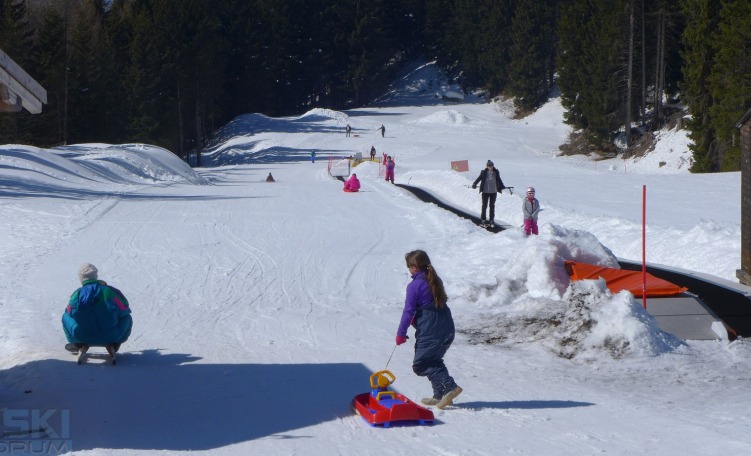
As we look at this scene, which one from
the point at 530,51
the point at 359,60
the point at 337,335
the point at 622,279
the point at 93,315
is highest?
the point at 359,60

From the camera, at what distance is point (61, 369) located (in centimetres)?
812

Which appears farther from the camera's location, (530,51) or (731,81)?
(530,51)

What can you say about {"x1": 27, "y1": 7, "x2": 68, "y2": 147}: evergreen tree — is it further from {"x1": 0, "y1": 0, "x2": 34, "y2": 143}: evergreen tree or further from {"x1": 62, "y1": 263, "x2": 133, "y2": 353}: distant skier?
{"x1": 62, "y1": 263, "x2": 133, "y2": 353}: distant skier

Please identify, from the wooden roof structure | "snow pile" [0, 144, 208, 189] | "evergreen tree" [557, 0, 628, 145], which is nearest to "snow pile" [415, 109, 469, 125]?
"evergreen tree" [557, 0, 628, 145]

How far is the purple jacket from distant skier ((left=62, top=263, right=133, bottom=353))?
3.12 meters

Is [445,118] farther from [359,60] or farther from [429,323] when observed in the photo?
[429,323]

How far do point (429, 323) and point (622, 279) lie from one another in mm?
5895

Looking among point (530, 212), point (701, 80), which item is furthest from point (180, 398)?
point (701, 80)

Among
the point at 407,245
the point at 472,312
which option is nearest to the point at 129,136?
the point at 407,245

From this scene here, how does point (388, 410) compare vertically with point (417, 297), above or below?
below

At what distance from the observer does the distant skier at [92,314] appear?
8242 mm

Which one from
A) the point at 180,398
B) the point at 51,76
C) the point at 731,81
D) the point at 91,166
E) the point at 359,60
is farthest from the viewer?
the point at 359,60

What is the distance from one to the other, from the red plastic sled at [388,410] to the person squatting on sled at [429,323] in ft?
1.09

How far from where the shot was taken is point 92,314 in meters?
8.29
